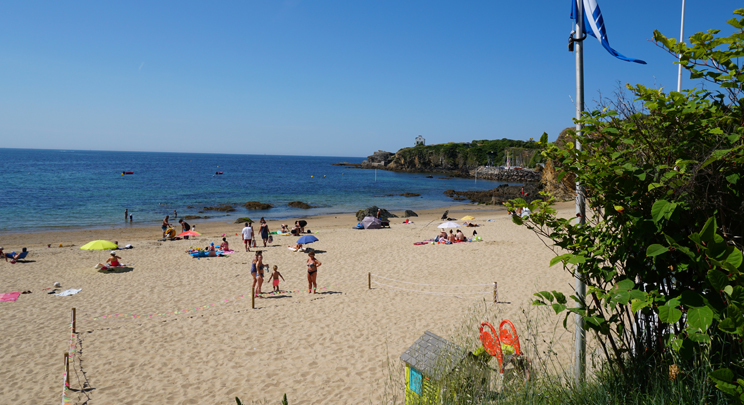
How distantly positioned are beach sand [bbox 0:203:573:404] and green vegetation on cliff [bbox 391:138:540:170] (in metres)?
91.7

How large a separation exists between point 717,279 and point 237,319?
10.0 metres

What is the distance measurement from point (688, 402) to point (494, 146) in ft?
394

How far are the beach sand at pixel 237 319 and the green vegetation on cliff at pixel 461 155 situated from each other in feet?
301

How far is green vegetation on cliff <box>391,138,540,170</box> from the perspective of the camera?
108m

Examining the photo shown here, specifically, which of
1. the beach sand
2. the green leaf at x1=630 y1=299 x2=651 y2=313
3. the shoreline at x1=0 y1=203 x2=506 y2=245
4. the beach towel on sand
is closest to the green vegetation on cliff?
the shoreline at x1=0 y1=203 x2=506 y2=245

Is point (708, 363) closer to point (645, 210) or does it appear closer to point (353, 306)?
point (645, 210)

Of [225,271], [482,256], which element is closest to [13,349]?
[225,271]

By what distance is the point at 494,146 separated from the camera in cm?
11700

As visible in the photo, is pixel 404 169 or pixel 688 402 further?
pixel 404 169

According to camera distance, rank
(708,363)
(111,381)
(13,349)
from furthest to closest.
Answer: (13,349) < (111,381) < (708,363)

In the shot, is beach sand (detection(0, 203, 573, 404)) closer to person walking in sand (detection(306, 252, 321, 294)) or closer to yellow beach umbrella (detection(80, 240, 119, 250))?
person walking in sand (detection(306, 252, 321, 294))

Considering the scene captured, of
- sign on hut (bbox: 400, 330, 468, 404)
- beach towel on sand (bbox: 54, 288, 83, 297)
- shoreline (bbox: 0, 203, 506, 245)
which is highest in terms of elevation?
sign on hut (bbox: 400, 330, 468, 404)

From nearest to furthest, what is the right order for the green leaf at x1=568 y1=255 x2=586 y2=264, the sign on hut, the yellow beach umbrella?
1. the green leaf at x1=568 y1=255 x2=586 y2=264
2. the sign on hut
3. the yellow beach umbrella

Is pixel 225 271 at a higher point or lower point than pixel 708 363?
lower
